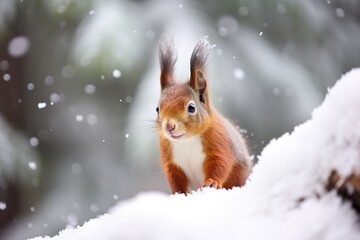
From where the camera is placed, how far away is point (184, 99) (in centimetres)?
90

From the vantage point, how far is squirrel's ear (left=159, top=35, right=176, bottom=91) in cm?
93

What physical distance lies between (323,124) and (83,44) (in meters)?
1.32

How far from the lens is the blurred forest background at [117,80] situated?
5.50 ft

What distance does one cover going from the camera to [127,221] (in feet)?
1.68

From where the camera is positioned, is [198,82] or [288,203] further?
[198,82]

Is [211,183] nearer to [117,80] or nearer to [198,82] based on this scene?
[198,82]

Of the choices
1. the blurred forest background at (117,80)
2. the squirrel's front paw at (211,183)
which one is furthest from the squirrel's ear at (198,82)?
the blurred forest background at (117,80)

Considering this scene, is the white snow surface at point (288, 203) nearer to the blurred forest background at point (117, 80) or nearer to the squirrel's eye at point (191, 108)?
the squirrel's eye at point (191, 108)

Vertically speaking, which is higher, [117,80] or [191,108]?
[117,80]

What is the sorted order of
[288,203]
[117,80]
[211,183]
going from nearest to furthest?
[288,203]
[211,183]
[117,80]

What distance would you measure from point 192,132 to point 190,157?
0.05 m

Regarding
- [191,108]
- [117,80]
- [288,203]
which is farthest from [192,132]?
[117,80]

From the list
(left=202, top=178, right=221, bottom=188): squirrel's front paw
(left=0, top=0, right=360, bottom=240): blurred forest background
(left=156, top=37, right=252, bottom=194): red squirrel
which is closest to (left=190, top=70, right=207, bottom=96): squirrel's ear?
(left=156, top=37, right=252, bottom=194): red squirrel

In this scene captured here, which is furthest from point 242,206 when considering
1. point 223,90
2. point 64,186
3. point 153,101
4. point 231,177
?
point 64,186
